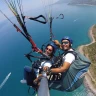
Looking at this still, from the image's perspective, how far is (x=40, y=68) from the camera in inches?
188

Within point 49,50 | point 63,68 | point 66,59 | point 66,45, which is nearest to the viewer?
point 63,68

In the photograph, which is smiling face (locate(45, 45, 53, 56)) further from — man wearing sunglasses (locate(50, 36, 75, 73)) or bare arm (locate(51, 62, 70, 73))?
bare arm (locate(51, 62, 70, 73))

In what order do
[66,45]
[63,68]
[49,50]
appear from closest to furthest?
[63,68]
[49,50]
[66,45]

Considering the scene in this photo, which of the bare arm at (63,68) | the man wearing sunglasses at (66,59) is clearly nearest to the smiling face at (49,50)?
the man wearing sunglasses at (66,59)

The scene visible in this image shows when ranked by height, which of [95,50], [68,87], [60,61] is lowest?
[68,87]

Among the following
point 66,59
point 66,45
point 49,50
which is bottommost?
point 66,59

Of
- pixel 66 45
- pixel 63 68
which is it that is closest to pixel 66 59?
pixel 63 68

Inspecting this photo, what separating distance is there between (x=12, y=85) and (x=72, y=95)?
2135 centimetres

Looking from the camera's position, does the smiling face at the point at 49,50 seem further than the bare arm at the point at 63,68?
Yes

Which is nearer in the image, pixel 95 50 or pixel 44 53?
pixel 44 53

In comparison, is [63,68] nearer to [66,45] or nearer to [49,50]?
[49,50]

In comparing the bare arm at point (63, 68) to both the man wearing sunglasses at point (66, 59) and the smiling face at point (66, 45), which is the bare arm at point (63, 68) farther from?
the smiling face at point (66, 45)

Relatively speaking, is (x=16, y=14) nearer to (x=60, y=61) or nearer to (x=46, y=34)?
(x=60, y=61)

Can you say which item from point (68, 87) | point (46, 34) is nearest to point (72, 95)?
point (68, 87)
